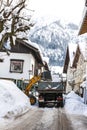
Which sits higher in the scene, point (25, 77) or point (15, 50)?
point (15, 50)

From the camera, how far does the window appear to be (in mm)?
46062

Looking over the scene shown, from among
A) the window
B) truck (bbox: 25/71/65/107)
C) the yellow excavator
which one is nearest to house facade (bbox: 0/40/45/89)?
the window

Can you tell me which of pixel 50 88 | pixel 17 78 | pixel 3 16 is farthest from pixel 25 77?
pixel 3 16

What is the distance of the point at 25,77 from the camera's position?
45.8 m

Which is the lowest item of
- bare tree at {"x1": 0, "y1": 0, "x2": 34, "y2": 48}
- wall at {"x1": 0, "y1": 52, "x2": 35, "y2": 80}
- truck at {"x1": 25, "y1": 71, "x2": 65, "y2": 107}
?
truck at {"x1": 25, "y1": 71, "x2": 65, "y2": 107}

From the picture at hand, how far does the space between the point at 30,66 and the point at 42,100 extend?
36.9ft

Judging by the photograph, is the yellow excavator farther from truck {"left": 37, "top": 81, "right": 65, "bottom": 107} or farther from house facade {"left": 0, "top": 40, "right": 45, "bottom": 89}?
house facade {"left": 0, "top": 40, "right": 45, "bottom": 89}

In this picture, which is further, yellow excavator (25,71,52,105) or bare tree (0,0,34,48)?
yellow excavator (25,71,52,105)

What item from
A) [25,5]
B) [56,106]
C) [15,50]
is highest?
[25,5]

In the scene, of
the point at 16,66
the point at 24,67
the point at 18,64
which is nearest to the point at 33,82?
the point at 24,67

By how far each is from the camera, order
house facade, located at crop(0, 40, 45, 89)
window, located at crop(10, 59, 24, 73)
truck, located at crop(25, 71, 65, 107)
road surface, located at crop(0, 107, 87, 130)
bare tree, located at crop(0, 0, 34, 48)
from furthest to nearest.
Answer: window, located at crop(10, 59, 24, 73) < house facade, located at crop(0, 40, 45, 89) < truck, located at crop(25, 71, 65, 107) < bare tree, located at crop(0, 0, 34, 48) < road surface, located at crop(0, 107, 87, 130)

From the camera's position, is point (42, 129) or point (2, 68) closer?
point (42, 129)

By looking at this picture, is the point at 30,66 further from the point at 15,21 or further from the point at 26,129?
the point at 26,129

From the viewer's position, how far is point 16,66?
1825 inches
